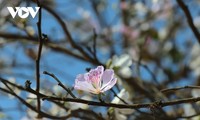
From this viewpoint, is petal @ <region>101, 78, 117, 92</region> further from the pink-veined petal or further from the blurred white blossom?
the blurred white blossom

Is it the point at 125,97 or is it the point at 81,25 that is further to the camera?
the point at 81,25

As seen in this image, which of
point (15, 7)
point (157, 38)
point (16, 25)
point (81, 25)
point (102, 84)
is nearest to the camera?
point (102, 84)

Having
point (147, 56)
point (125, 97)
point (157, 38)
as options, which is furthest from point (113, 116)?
point (147, 56)

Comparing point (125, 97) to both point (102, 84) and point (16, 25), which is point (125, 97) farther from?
point (16, 25)

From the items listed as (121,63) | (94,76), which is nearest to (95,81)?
(94,76)

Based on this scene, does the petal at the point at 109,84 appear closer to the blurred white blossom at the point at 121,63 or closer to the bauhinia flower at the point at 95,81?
the bauhinia flower at the point at 95,81

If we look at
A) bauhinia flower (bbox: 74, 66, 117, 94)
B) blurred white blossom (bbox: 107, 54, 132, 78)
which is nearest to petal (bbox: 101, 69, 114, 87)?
bauhinia flower (bbox: 74, 66, 117, 94)

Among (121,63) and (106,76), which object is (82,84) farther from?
(121,63)

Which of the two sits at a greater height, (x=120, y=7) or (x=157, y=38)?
(x=120, y=7)
